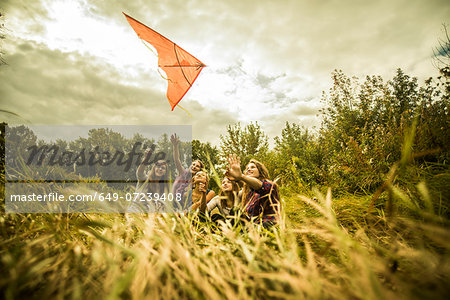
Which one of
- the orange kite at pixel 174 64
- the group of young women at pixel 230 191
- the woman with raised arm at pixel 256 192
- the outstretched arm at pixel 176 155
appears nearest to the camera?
the group of young women at pixel 230 191

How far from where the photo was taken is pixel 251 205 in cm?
242

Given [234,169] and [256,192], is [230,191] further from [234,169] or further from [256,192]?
[234,169]

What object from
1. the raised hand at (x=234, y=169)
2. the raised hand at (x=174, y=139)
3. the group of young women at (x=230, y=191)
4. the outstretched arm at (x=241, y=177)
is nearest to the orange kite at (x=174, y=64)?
the raised hand at (x=174, y=139)

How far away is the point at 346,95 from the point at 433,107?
1241 cm

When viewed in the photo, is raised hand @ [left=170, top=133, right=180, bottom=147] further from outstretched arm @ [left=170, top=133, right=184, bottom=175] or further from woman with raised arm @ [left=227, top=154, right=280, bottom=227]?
woman with raised arm @ [left=227, top=154, right=280, bottom=227]

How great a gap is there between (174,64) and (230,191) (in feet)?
12.7

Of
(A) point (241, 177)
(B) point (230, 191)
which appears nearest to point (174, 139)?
(B) point (230, 191)

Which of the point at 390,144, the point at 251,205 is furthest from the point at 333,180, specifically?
the point at 251,205

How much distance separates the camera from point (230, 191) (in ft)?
12.4

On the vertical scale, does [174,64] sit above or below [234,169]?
above

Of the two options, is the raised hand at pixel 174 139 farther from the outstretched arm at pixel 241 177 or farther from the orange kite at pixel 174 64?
the outstretched arm at pixel 241 177

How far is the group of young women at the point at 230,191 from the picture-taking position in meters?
1.26

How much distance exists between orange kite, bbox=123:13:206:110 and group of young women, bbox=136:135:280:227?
5.48ft

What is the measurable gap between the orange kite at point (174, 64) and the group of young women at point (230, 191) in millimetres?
1671
